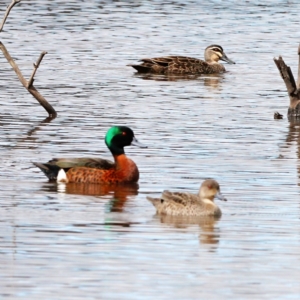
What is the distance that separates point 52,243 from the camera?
1198cm

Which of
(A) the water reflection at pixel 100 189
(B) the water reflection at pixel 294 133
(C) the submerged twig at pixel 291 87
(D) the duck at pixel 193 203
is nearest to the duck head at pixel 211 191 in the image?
(D) the duck at pixel 193 203

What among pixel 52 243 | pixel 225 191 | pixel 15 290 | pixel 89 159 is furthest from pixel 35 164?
pixel 15 290

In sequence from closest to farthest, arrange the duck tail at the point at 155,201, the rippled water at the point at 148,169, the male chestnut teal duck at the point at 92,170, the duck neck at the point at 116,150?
1. the rippled water at the point at 148,169
2. the duck tail at the point at 155,201
3. the male chestnut teal duck at the point at 92,170
4. the duck neck at the point at 116,150

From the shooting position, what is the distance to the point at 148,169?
16406 mm

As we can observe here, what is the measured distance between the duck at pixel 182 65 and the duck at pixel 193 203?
47.8 ft

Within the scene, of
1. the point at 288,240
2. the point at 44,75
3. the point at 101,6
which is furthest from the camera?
the point at 101,6

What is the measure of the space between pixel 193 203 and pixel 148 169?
9.85 ft

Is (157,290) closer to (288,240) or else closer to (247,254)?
(247,254)

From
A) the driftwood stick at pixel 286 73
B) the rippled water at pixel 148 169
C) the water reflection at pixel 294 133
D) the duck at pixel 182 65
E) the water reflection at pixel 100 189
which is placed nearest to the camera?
the rippled water at pixel 148 169

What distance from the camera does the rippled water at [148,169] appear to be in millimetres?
10844

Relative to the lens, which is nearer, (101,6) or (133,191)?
(133,191)

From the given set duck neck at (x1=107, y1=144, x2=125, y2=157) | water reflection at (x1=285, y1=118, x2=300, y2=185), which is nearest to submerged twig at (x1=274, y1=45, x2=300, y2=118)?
water reflection at (x1=285, y1=118, x2=300, y2=185)

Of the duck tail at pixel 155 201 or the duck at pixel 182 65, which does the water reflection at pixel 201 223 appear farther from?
the duck at pixel 182 65

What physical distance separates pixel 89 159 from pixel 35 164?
0.63 meters
